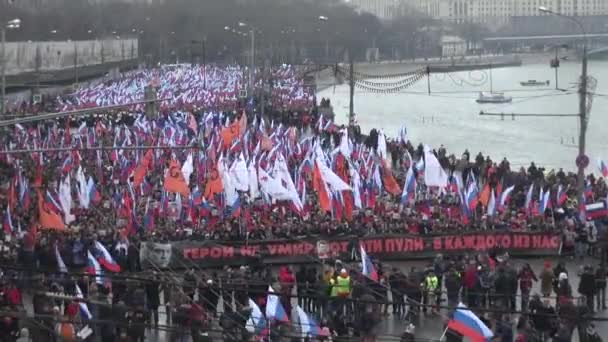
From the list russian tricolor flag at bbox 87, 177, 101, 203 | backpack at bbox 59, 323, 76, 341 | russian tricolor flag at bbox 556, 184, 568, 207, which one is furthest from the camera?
russian tricolor flag at bbox 556, 184, 568, 207

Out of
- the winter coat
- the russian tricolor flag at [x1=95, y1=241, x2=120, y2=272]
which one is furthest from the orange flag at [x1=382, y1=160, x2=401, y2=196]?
the russian tricolor flag at [x1=95, y1=241, x2=120, y2=272]

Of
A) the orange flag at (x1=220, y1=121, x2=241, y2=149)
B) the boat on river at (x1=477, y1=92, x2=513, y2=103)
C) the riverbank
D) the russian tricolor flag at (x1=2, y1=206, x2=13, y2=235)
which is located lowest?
the boat on river at (x1=477, y1=92, x2=513, y2=103)

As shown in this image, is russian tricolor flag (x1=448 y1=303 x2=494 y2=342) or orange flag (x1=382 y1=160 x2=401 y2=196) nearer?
russian tricolor flag (x1=448 y1=303 x2=494 y2=342)

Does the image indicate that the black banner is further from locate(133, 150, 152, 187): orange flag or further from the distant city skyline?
the distant city skyline

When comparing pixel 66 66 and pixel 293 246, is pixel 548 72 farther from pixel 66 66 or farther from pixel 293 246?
pixel 293 246

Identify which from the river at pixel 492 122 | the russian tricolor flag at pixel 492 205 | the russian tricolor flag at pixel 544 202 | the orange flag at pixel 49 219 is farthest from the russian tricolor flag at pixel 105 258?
the river at pixel 492 122

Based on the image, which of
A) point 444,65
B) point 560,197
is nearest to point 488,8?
point 444,65

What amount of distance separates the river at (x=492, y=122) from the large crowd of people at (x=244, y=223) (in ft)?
29.8

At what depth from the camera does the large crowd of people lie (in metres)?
12.3

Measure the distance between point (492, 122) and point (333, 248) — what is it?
167 ft

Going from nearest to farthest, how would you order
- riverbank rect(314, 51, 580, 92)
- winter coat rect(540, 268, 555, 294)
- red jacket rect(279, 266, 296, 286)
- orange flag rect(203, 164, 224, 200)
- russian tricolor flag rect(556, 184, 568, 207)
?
red jacket rect(279, 266, 296, 286), winter coat rect(540, 268, 555, 294), orange flag rect(203, 164, 224, 200), russian tricolor flag rect(556, 184, 568, 207), riverbank rect(314, 51, 580, 92)

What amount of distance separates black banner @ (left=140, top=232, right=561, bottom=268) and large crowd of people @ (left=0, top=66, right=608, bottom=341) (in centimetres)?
21

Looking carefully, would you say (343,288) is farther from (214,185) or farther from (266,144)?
(266,144)

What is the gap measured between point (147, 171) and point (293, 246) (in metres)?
6.46
